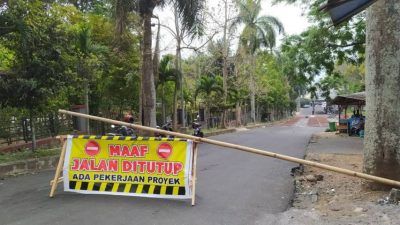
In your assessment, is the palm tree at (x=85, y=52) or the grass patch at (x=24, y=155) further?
the palm tree at (x=85, y=52)

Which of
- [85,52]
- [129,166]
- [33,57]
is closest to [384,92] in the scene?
[129,166]

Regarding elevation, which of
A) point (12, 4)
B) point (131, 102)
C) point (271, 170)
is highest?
point (12, 4)

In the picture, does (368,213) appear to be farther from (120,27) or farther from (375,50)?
(120,27)

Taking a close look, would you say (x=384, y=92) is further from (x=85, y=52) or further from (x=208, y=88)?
(x=208, y=88)

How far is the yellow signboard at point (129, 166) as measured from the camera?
7.64 metres

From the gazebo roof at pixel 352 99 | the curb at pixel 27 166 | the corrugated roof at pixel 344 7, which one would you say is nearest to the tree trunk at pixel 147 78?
the curb at pixel 27 166

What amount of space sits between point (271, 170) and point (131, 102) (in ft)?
48.1

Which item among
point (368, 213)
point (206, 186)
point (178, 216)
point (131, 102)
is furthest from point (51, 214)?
point (131, 102)

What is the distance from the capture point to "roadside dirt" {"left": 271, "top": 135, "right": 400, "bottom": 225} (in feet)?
21.3

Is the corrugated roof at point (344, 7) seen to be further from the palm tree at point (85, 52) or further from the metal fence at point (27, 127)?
the palm tree at point (85, 52)

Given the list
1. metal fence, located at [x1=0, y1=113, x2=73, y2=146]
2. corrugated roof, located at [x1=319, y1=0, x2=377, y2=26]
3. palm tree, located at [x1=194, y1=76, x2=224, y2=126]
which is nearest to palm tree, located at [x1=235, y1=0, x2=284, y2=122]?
palm tree, located at [x1=194, y1=76, x2=224, y2=126]

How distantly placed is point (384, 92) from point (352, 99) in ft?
59.6

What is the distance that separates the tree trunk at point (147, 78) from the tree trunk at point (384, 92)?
1074cm

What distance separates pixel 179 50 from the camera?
2555 centimetres
